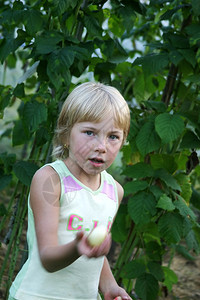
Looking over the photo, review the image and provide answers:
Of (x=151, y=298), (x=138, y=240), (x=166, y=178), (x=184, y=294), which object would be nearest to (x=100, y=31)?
(x=166, y=178)

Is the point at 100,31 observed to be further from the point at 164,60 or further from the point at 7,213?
the point at 7,213

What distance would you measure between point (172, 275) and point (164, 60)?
2.76ft

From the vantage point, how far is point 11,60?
212 cm

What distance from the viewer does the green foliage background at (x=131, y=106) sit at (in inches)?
58.0

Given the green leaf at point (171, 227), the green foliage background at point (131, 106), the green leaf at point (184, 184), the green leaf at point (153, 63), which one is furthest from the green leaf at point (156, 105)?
the green leaf at point (171, 227)

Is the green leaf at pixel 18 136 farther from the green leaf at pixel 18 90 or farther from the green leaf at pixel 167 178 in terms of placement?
the green leaf at pixel 167 178

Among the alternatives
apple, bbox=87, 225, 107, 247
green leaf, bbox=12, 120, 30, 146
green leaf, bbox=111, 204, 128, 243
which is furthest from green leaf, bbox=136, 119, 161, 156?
apple, bbox=87, 225, 107, 247

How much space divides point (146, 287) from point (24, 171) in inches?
24.4

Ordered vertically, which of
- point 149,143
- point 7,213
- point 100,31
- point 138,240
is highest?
point 100,31

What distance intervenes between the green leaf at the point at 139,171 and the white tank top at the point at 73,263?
571 millimetres

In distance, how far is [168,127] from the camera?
59.9 inches

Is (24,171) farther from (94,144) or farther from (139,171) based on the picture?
(94,144)

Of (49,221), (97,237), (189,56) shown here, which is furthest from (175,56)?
(97,237)

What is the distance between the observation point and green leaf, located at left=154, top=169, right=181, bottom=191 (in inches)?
62.8
